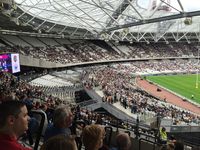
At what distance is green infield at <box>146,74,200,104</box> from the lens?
48.1m

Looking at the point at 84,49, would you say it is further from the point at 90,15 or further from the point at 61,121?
the point at 61,121

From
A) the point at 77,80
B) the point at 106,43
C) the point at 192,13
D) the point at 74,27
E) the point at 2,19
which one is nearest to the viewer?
the point at 192,13

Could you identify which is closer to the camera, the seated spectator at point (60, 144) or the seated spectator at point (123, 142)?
the seated spectator at point (60, 144)

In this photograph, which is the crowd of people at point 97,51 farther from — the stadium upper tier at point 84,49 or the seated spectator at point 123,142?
the seated spectator at point 123,142

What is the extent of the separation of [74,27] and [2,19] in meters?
17.5

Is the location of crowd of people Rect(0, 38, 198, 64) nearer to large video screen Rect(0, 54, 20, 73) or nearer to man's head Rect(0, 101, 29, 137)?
large video screen Rect(0, 54, 20, 73)

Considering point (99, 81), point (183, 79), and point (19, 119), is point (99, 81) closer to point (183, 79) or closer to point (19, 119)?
point (183, 79)

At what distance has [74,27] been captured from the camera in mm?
58781

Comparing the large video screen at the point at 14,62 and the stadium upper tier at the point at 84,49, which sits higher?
the stadium upper tier at the point at 84,49

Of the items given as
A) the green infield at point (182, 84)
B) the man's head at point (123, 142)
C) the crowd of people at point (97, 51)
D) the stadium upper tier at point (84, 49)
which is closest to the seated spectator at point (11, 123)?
the man's head at point (123, 142)

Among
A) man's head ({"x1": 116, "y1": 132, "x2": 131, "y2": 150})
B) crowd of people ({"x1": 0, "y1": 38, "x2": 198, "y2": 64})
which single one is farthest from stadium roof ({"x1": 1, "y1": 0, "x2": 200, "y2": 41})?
man's head ({"x1": 116, "y1": 132, "x2": 131, "y2": 150})

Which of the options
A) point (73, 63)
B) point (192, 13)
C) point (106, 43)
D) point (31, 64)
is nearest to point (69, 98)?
point (31, 64)

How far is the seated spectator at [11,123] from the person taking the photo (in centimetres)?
320

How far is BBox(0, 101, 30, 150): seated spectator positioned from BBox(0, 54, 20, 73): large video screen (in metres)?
24.9
